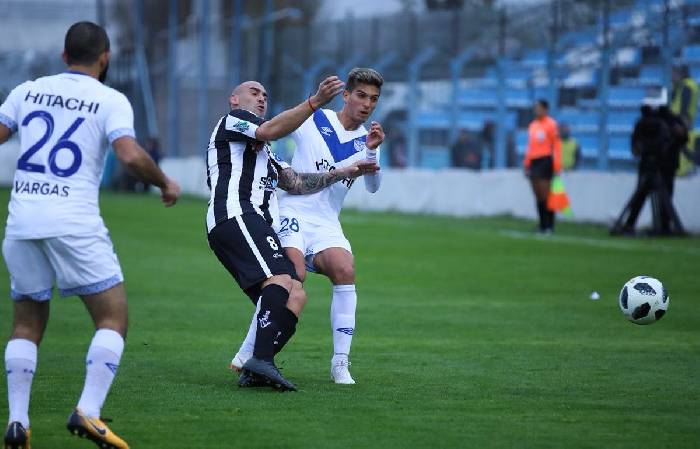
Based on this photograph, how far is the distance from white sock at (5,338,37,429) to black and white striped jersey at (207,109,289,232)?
78.6 inches

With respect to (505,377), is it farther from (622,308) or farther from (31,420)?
(31,420)

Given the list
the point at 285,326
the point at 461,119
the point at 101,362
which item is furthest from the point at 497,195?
the point at 101,362

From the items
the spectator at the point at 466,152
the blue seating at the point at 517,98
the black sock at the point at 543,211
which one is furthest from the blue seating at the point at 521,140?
the black sock at the point at 543,211

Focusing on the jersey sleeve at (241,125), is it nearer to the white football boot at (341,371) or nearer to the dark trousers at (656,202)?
the white football boot at (341,371)

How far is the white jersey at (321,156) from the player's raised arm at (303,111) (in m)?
1.12

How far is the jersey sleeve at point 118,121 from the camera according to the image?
637cm

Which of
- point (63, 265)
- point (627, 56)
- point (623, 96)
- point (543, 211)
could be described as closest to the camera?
point (63, 265)

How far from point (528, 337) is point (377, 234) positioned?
521 inches

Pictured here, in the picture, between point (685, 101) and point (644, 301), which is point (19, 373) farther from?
point (685, 101)

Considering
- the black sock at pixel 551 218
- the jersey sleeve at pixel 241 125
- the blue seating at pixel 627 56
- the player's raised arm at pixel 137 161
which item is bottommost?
the black sock at pixel 551 218

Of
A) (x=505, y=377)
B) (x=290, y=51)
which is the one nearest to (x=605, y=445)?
(x=505, y=377)

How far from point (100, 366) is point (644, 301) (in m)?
5.51

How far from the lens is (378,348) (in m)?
10.7

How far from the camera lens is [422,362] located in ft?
32.3
